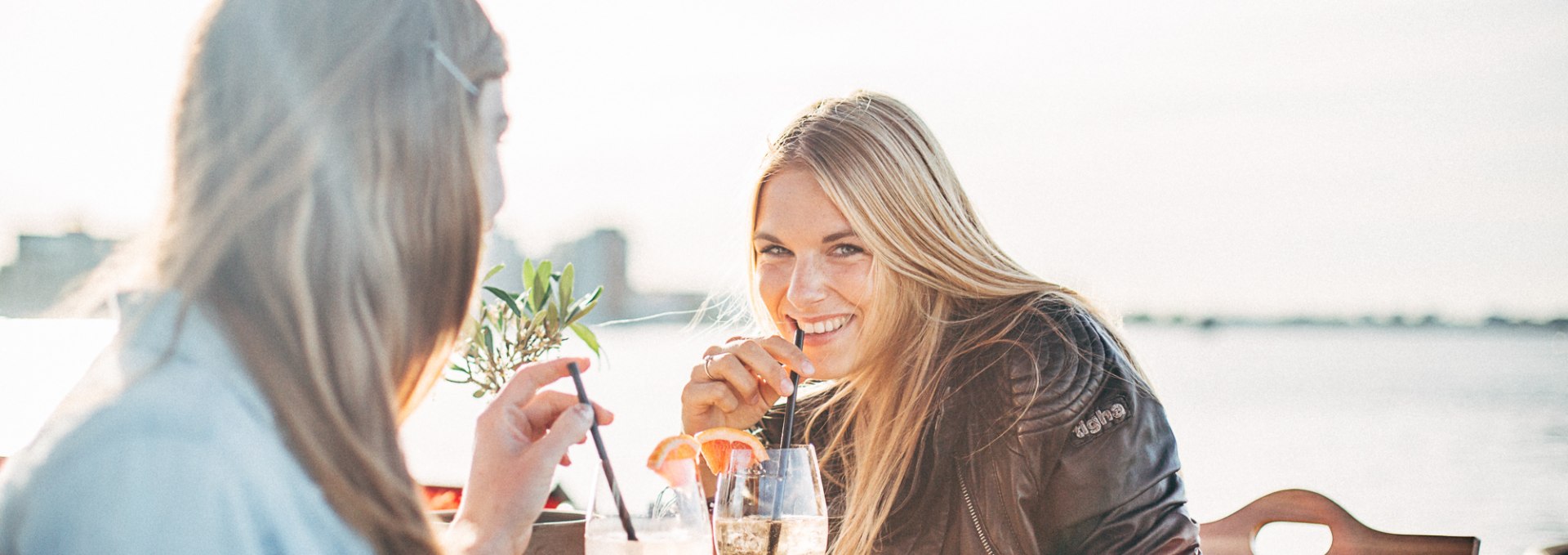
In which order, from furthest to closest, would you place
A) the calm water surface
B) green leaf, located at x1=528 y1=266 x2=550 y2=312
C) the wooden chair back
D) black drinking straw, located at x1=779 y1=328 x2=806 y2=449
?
1. the calm water surface
2. green leaf, located at x1=528 y1=266 x2=550 y2=312
3. the wooden chair back
4. black drinking straw, located at x1=779 y1=328 x2=806 y2=449

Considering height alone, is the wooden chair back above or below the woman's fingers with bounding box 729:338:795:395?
below

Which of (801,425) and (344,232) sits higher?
(344,232)

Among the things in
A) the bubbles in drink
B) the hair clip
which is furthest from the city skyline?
the hair clip

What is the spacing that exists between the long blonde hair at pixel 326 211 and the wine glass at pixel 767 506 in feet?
1.83

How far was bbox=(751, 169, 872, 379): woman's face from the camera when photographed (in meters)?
2.04

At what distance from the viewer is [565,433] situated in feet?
3.43

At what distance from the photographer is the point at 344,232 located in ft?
2.59

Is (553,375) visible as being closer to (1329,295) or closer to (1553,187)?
(1553,187)

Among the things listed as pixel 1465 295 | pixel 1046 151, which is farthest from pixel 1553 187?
pixel 1046 151

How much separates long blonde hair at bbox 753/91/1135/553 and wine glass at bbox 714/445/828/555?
0.61 meters

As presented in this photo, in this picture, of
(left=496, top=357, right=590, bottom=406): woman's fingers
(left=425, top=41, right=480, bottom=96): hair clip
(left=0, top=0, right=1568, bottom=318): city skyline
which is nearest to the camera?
(left=425, top=41, right=480, bottom=96): hair clip

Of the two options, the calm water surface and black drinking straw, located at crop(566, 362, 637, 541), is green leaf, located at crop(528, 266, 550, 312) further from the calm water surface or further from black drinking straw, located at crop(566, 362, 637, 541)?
black drinking straw, located at crop(566, 362, 637, 541)

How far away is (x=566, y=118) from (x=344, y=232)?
14.0 feet

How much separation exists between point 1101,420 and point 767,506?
2.31 feet
